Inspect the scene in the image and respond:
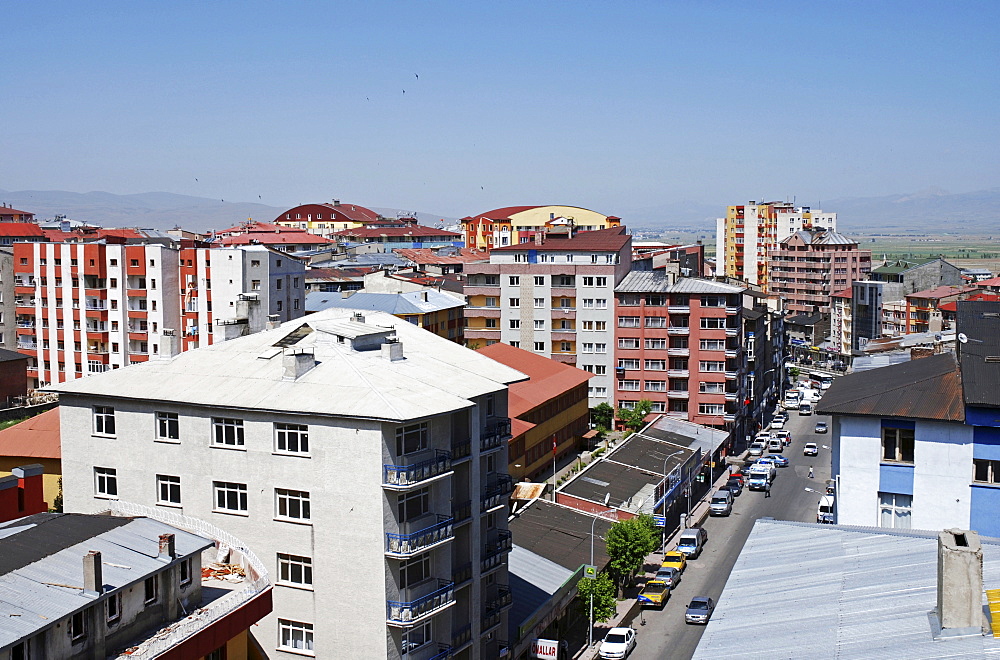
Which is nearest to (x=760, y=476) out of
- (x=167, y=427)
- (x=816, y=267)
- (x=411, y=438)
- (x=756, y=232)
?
(x=411, y=438)

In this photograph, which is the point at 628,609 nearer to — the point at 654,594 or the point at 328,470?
the point at 654,594

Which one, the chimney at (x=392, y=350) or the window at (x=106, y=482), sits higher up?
the chimney at (x=392, y=350)

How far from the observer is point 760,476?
233 feet

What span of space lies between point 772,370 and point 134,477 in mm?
79726

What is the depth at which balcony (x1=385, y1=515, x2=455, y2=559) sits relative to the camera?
28.6m

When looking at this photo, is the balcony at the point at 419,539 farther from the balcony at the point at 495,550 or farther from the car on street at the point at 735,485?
the car on street at the point at 735,485

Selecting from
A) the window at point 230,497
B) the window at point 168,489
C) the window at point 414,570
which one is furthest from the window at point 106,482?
the window at point 414,570

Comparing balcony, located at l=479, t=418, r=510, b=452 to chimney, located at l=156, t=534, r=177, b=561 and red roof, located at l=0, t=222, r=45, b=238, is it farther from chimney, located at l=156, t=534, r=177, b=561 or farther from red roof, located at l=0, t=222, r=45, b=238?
red roof, located at l=0, t=222, r=45, b=238

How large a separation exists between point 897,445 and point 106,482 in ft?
72.9

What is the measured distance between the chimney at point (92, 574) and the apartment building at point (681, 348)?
61.3 metres

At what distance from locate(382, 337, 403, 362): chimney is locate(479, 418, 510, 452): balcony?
3.51 meters

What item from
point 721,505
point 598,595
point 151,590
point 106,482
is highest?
point 106,482

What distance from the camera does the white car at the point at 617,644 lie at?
40.9m

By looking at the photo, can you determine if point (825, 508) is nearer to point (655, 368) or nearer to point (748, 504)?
point (748, 504)
